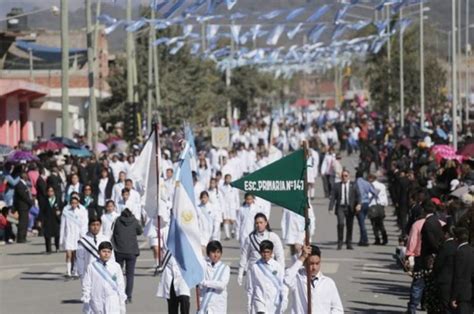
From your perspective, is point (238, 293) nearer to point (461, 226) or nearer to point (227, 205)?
point (461, 226)

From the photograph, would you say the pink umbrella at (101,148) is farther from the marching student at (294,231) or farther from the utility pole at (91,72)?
the marching student at (294,231)

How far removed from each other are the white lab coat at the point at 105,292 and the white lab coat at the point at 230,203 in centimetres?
1482

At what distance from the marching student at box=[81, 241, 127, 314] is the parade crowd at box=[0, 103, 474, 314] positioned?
1cm

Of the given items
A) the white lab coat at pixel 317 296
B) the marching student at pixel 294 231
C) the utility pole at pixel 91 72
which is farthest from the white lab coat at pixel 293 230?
the utility pole at pixel 91 72

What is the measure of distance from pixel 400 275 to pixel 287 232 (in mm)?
2002

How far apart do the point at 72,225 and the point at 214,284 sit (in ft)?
31.9

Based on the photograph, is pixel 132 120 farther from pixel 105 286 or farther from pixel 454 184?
pixel 105 286

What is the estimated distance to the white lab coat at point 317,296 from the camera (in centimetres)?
1397

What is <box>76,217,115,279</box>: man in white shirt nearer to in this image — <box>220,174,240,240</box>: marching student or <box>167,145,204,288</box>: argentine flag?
<box>167,145,204,288</box>: argentine flag

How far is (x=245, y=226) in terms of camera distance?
25.3 m

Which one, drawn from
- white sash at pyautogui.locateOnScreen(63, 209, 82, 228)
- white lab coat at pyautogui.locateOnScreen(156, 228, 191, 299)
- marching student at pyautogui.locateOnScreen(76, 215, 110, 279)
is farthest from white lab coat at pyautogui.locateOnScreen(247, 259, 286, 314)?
white sash at pyautogui.locateOnScreen(63, 209, 82, 228)

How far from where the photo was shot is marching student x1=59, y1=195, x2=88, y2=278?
2575 centimetres

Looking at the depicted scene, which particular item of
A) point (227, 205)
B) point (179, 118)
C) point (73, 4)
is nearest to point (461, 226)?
point (227, 205)

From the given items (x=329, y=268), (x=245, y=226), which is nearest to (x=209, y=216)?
(x=245, y=226)
